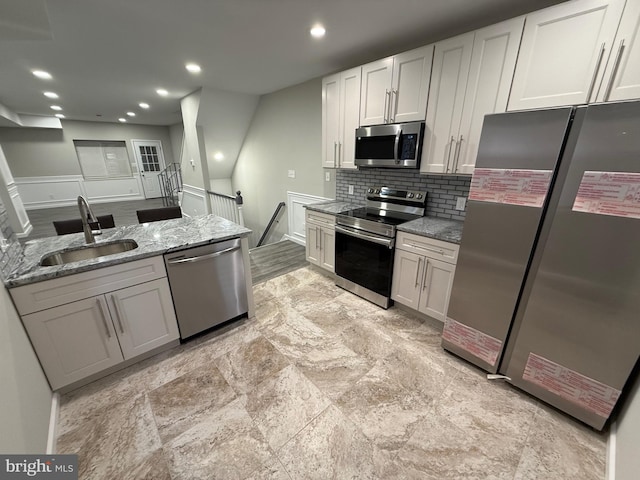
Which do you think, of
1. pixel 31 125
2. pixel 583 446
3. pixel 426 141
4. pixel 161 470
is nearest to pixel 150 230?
pixel 161 470

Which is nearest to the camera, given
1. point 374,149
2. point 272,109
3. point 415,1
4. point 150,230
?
point 415,1

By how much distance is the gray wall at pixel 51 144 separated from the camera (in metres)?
6.95

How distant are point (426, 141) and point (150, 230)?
8.76 ft

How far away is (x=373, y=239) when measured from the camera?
2.54 meters

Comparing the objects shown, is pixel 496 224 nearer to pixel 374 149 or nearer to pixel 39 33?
pixel 374 149

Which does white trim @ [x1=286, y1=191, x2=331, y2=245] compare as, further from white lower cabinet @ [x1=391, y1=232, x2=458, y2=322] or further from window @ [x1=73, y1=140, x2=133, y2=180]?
window @ [x1=73, y1=140, x2=133, y2=180]

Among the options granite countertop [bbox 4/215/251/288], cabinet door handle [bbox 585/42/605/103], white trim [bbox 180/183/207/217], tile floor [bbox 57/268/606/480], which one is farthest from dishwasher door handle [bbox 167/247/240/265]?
white trim [bbox 180/183/207/217]

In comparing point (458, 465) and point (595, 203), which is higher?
point (595, 203)

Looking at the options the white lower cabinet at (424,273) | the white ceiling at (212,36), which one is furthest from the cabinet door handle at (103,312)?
the white lower cabinet at (424,273)

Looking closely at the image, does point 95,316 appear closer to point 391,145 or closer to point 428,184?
point 391,145

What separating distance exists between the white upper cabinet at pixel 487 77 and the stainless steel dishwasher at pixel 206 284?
2.17m

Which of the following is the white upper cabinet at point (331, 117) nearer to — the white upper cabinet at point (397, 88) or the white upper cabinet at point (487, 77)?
the white upper cabinet at point (397, 88)

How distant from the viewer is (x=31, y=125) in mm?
6711

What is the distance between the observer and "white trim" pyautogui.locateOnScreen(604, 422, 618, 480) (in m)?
1.26
